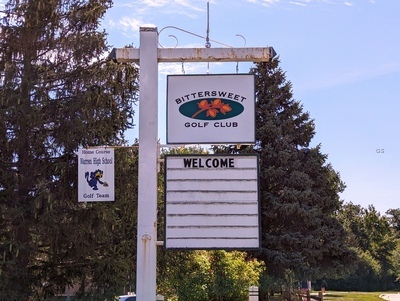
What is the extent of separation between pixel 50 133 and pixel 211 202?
664 centimetres

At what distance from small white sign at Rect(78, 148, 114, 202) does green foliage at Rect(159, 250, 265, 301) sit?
6.74 meters

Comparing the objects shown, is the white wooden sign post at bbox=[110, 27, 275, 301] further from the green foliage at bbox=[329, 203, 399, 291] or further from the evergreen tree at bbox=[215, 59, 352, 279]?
the green foliage at bbox=[329, 203, 399, 291]

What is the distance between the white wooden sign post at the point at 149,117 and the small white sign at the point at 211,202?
0.28 metres

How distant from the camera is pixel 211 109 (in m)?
9.58

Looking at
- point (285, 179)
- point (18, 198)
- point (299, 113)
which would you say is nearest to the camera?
point (18, 198)

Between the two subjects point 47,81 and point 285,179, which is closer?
point 47,81

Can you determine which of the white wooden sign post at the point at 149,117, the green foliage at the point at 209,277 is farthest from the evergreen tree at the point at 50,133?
the white wooden sign post at the point at 149,117

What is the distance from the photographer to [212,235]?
9.48 metres

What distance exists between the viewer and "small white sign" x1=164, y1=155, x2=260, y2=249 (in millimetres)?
9469

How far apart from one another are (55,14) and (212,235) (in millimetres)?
8622

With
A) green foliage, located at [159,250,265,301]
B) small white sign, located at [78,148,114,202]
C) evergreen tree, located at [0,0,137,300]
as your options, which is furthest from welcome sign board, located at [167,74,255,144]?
green foliage, located at [159,250,265,301]

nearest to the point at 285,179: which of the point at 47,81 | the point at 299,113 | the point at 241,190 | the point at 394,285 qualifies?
the point at 299,113

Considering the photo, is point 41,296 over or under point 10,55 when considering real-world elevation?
under

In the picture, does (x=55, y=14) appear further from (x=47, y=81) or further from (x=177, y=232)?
(x=177, y=232)
